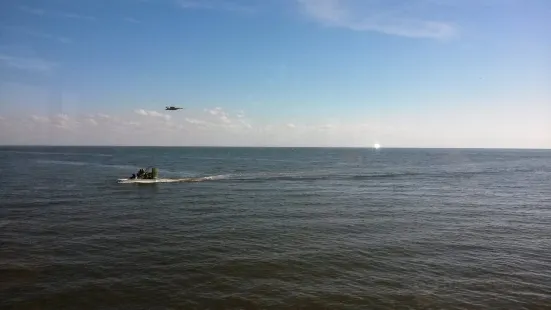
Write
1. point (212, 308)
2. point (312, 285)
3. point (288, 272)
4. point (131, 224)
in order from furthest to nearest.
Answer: point (131, 224)
point (288, 272)
point (312, 285)
point (212, 308)

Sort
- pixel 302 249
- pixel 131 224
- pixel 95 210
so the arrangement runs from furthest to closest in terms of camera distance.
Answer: pixel 95 210
pixel 131 224
pixel 302 249

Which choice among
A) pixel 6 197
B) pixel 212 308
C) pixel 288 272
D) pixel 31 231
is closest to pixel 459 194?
pixel 288 272

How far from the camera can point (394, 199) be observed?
52062mm

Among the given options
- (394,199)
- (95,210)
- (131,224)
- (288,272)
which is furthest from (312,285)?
(394,199)

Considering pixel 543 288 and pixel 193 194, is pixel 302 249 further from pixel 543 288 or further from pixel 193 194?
pixel 193 194

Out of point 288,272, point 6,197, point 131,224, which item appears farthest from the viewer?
point 6,197

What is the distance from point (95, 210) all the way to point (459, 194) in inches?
2025

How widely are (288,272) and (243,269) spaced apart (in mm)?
2867

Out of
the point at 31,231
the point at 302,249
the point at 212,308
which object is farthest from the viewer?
the point at 31,231

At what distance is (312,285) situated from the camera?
21391 millimetres

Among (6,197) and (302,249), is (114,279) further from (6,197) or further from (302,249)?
(6,197)

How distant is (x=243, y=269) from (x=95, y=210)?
26040 millimetres

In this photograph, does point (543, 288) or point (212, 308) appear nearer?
point (212, 308)

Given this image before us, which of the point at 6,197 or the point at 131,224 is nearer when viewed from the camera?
the point at 131,224
